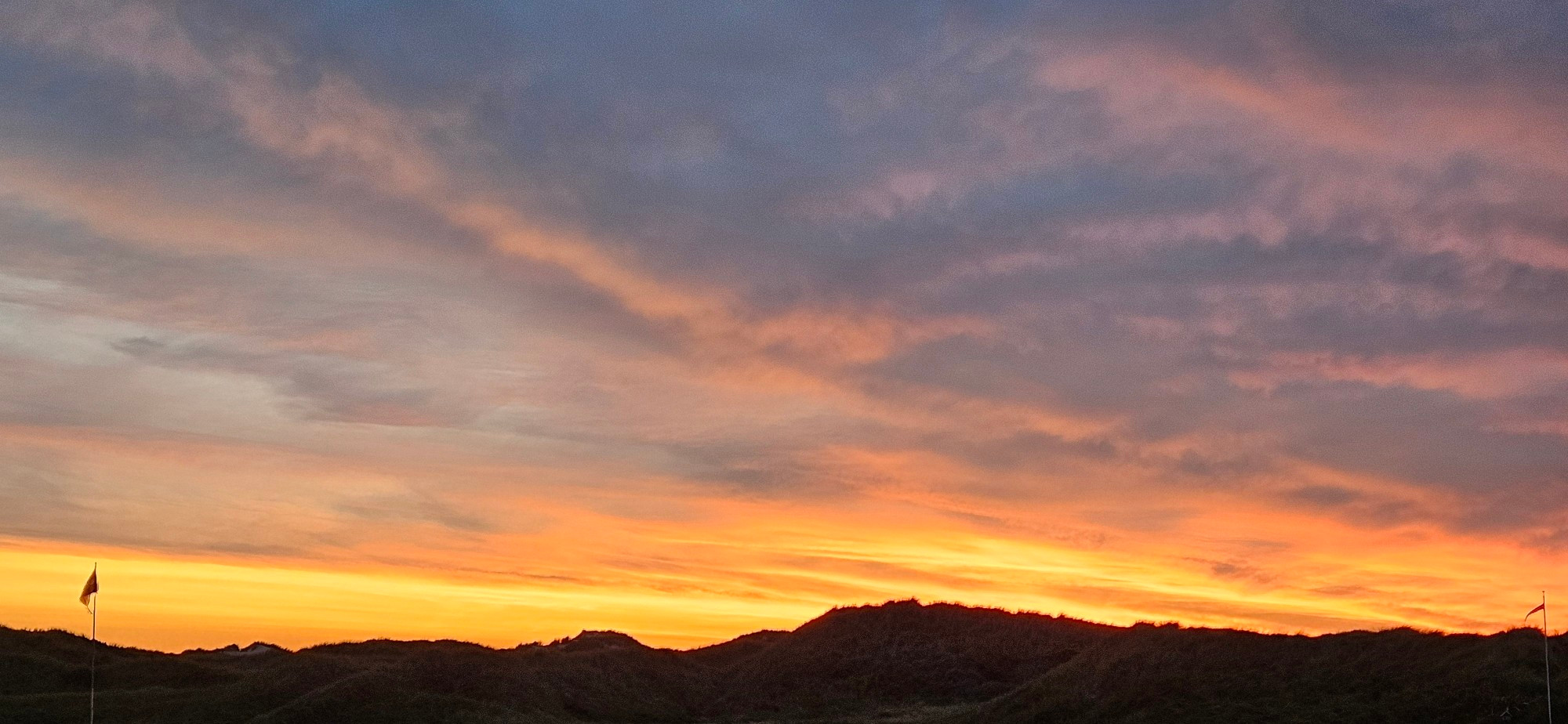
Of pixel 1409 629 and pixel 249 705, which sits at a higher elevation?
pixel 1409 629

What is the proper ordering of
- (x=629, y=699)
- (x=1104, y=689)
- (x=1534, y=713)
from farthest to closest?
(x=629, y=699) < (x=1104, y=689) < (x=1534, y=713)

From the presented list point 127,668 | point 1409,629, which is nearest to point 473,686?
point 127,668

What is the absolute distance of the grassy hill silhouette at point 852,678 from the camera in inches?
2012

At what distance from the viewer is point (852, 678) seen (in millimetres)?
81125

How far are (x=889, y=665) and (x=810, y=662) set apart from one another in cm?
550

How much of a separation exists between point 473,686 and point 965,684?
28.6 m

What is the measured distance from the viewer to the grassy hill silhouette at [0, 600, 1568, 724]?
168ft

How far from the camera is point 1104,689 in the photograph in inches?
2398

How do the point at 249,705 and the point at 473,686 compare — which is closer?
the point at 249,705

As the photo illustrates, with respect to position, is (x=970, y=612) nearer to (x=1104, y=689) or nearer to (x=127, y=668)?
(x=1104, y=689)

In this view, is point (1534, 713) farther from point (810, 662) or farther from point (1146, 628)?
point (810, 662)

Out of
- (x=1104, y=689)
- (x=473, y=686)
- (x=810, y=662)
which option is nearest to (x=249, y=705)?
(x=473, y=686)

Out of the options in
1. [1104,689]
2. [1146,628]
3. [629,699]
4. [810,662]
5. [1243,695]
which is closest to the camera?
[1243,695]

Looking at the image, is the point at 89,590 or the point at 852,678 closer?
the point at 89,590
